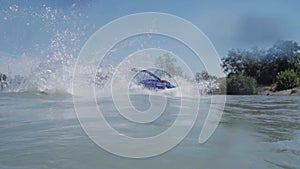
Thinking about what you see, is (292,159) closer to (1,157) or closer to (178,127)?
(178,127)

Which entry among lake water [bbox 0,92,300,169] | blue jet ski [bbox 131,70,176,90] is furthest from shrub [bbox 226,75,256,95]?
lake water [bbox 0,92,300,169]

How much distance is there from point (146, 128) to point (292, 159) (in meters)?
1.79

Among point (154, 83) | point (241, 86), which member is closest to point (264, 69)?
point (241, 86)

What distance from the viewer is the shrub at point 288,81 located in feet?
107

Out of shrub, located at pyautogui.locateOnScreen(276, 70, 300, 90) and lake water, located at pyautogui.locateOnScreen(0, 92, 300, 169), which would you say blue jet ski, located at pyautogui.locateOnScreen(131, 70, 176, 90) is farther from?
shrub, located at pyautogui.locateOnScreen(276, 70, 300, 90)

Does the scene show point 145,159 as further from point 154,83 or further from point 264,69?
point 264,69

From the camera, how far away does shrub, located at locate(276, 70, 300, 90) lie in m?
32.7

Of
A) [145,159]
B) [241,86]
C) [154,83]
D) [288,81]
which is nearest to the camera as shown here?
[145,159]

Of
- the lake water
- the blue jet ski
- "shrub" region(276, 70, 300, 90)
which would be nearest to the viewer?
the lake water

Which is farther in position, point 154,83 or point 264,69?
point 264,69

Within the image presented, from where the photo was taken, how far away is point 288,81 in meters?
33.0

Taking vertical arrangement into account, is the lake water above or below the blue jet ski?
below

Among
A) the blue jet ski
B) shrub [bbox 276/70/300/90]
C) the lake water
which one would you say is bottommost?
the lake water

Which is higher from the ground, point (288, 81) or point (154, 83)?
point (288, 81)
